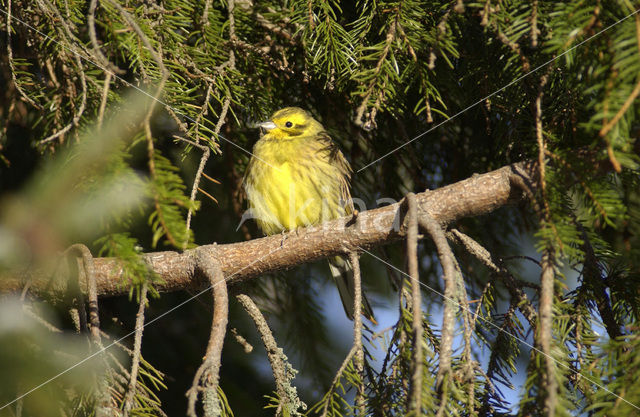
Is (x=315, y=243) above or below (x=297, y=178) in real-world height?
below

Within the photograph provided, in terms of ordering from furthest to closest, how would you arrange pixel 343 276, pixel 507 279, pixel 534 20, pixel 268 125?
1. pixel 343 276
2. pixel 268 125
3. pixel 507 279
4. pixel 534 20

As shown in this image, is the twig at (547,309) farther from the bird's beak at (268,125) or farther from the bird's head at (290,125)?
the bird's beak at (268,125)

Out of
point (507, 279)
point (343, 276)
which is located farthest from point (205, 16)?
point (343, 276)

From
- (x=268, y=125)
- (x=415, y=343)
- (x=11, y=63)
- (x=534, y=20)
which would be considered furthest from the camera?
(x=268, y=125)

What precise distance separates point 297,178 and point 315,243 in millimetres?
906

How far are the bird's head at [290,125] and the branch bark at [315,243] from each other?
0.79m

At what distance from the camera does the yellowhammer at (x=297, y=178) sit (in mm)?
2760

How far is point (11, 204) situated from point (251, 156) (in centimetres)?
162

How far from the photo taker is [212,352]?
1.37 m

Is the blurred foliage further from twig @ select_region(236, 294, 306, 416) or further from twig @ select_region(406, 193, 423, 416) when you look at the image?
twig @ select_region(406, 193, 423, 416)

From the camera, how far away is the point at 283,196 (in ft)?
9.29

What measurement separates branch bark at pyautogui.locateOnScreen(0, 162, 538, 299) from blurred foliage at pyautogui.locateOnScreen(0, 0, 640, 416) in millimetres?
147

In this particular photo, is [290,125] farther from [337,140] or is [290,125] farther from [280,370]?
[280,370]

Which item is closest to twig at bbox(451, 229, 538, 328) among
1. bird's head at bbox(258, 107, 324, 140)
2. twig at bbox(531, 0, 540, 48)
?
twig at bbox(531, 0, 540, 48)
